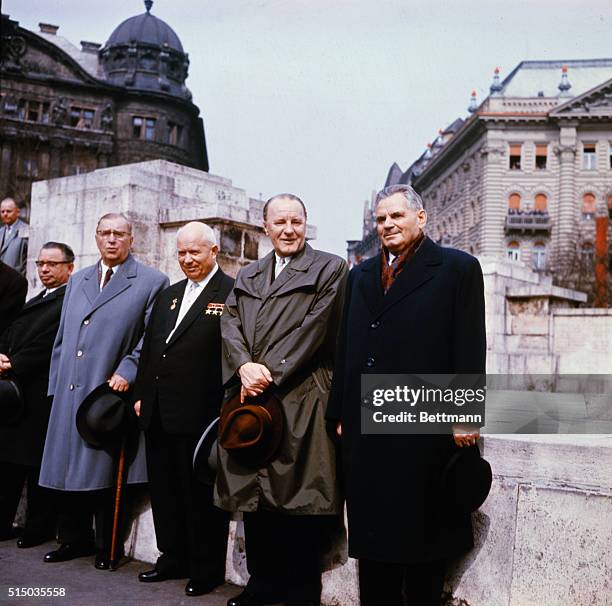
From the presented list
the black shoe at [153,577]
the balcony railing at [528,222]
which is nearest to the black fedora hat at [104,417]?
the black shoe at [153,577]

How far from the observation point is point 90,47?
6316cm

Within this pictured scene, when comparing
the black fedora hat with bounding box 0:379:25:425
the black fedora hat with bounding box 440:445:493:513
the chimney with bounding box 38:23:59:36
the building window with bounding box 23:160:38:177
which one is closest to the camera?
the black fedora hat with bounding box 440:445:493:513

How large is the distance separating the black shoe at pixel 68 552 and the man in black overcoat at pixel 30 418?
1.29 ft

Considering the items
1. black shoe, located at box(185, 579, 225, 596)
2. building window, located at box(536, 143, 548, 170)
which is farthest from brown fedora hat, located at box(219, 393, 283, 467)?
building window, located at box(536, 143, 548, 170)

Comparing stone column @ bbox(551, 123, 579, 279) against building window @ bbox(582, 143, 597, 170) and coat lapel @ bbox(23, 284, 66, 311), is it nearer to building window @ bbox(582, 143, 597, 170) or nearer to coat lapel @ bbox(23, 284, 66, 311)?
building window @ bbox(582, 143, 597, 170)

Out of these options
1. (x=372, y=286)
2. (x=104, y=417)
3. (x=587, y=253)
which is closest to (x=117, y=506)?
(x=104, y=417)

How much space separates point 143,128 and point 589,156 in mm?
34218

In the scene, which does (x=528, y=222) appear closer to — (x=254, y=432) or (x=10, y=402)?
(x=10, y=402)

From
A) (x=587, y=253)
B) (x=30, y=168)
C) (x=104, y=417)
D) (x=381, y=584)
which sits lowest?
(x=381, y=584)

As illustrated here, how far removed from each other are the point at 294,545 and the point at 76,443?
1.58 meters

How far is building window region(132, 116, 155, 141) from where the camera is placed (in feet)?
191

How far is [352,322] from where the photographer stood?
3625 millimetres

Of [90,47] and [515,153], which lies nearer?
[515,153]

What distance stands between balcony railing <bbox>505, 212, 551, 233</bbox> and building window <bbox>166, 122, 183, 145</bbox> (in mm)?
25774
